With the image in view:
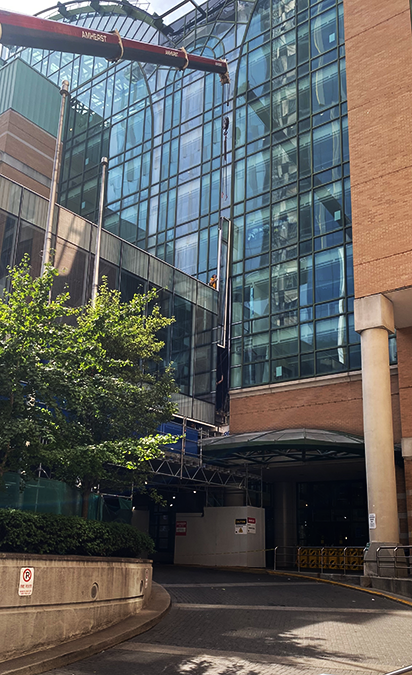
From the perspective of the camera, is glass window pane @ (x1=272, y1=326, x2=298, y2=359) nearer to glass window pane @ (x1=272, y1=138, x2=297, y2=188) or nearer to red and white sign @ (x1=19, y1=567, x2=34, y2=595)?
glass window pane @ (x1=272, y1=138, x2=297, y2=188)

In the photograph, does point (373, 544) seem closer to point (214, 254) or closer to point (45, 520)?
point (45, 520)

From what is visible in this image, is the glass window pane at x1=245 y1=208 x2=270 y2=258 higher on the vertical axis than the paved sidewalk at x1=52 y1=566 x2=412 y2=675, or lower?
higher

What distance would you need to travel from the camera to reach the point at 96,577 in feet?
42.2

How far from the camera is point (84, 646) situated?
35.5ft

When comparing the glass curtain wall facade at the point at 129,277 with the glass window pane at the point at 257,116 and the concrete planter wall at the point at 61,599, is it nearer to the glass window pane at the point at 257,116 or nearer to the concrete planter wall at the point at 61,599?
the glass window pane at the point at 257,116

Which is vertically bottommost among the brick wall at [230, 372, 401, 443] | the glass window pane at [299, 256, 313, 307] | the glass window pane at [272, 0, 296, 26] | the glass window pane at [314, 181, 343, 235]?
the brick wall at [230, 372, 401, 443]

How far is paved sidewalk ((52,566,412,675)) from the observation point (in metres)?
9.77

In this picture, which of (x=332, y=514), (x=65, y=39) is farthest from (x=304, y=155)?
(x=332, y=514)

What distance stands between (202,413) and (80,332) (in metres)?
21.8

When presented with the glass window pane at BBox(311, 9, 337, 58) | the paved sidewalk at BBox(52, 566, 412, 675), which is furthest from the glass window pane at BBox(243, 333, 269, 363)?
the glass window pane at BBox(311, 9, 337, 58)

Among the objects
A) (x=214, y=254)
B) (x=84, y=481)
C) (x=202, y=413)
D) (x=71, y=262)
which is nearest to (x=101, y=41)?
(x=71, y=262)

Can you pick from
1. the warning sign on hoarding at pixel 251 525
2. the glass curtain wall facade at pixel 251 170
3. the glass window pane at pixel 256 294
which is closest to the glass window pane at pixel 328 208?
the glass curtain wall facade at pixel 251 170

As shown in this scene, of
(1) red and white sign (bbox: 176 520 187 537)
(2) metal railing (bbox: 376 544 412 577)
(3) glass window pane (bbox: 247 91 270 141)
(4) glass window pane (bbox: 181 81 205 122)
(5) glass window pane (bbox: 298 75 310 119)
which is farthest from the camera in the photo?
(4) glass window pane (bbox: 181 81 205 122)

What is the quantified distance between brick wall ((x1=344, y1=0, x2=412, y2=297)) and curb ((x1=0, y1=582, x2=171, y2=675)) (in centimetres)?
1711
